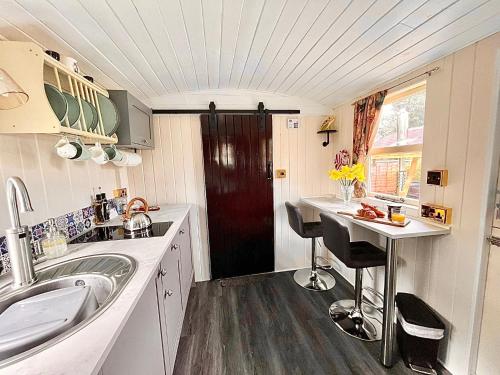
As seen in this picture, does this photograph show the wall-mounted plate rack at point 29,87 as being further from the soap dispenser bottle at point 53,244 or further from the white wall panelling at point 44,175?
the soap dispenser bottle at point 53,244

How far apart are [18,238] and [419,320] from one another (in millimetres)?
2089

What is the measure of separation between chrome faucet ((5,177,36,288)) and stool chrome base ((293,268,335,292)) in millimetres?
2235

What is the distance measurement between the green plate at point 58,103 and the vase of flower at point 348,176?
6.79 ft

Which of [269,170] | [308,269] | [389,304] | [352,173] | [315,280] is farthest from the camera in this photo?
[308,269]

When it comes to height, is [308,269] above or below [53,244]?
below

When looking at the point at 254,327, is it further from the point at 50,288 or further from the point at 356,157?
the point at 356,157

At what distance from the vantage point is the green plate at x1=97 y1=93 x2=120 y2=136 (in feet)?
4.75

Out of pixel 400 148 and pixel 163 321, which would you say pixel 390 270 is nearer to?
pixel 400 148

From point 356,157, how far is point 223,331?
6.66 feet

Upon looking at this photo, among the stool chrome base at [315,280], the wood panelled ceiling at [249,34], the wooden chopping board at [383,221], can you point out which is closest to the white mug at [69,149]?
the wood panelled ceiling at [249,34]

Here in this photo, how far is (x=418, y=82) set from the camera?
1621mm

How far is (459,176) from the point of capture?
4.39 ft

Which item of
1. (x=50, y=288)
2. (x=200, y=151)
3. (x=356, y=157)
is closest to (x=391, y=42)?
(x=356, y=157)

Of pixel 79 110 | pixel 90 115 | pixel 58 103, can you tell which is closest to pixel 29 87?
pixel 58 103
